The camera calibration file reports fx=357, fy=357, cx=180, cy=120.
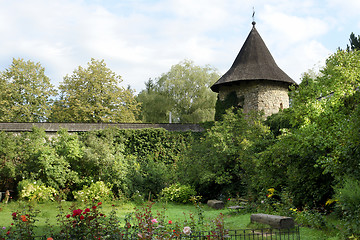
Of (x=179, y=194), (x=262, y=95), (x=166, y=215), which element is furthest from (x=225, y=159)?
(x=262, y=95)

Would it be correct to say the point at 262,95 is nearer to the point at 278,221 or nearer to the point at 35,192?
the point at 35,192

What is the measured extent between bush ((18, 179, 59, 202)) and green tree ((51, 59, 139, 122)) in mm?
13912

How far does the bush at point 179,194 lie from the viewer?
12898 mm

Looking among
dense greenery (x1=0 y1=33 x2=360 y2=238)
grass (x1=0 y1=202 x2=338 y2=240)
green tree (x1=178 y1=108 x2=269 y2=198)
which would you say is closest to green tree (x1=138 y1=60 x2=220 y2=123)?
dense greenery (x1=0 y1=33 x2=360 y2=238)

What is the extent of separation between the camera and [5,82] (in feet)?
91.3

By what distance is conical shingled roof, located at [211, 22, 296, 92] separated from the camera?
60.7ft

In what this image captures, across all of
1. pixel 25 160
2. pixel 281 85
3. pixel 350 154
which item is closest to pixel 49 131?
pixel 25 160

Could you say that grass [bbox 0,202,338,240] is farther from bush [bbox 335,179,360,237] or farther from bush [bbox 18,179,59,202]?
bush [bbox 335,179,360,237]

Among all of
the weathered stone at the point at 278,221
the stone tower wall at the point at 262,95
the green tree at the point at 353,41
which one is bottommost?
the weathered stone at the point at 278,221

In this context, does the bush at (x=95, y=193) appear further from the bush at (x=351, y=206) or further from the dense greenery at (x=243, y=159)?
the bush at (x=351, y=206)

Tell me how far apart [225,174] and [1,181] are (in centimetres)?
833

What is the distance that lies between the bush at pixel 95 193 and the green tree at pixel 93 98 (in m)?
13.8

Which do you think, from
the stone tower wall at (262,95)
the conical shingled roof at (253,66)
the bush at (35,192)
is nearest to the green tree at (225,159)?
the stone tower wall at (262,95)

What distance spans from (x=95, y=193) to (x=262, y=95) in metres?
10.1
